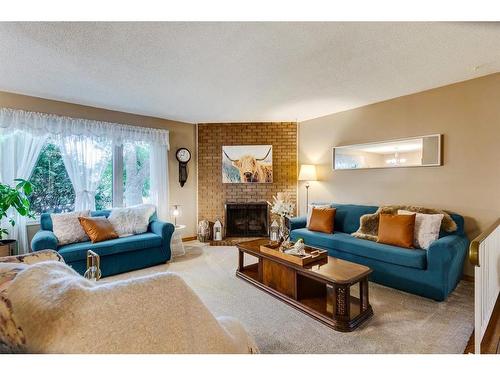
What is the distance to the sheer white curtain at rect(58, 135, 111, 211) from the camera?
3580mm

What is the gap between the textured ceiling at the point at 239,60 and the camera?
1.86 m

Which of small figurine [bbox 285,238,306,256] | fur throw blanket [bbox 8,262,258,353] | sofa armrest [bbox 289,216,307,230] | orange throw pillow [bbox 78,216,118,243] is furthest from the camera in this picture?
sofa armrest [bbox 289,216,307,230]

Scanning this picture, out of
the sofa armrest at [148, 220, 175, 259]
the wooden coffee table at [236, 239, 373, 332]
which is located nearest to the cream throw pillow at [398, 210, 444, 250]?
the wooden coffee table at [236, 239, 373, 332]

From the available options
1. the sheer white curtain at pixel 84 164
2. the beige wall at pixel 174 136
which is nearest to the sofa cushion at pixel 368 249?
the beige wall at pixel 174 136

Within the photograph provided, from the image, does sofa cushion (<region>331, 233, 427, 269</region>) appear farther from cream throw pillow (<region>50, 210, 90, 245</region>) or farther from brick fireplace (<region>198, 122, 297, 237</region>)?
cream throw pillow (<region>50, 210, 90, 245</region>)

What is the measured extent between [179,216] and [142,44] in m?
3.31

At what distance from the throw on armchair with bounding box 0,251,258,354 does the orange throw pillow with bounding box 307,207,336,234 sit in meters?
3.01

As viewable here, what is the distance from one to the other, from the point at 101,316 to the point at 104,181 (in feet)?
12.9

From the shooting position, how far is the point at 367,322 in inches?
78.5

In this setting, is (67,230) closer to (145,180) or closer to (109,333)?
(145,180)

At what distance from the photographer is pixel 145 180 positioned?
4410 mm

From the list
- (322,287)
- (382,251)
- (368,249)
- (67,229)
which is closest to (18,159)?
(67,229)
